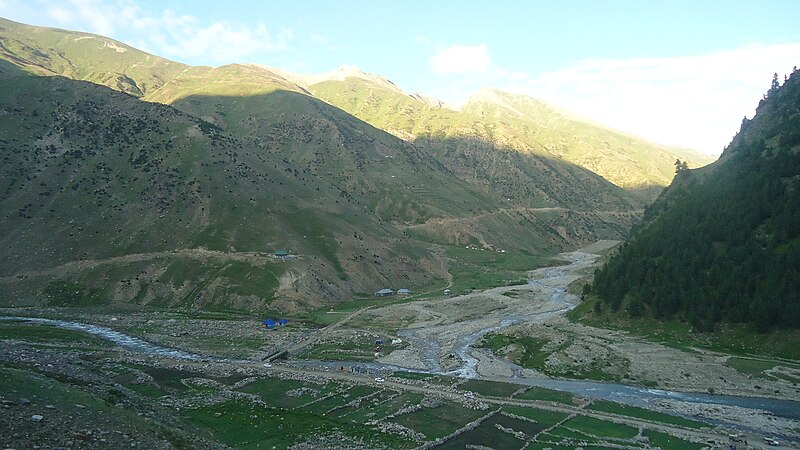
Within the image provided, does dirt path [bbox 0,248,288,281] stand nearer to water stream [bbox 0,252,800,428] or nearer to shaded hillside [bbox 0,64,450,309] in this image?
shaded hillside [bbox 0,64,450,309]

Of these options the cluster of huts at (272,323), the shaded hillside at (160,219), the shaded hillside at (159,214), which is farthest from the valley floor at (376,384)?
the shaded hillside at (159,214)

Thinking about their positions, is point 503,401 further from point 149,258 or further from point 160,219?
point 160,219

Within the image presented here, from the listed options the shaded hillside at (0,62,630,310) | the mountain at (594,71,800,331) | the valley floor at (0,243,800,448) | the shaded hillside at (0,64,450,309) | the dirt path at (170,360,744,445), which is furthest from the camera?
the shaded hillside at (0,64,450,309)

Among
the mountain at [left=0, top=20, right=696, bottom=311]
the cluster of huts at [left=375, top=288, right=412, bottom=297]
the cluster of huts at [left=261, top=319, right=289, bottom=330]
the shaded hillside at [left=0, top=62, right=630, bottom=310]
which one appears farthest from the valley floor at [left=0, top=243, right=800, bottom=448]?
the cluster of huts at [left=375, top=288, right=412, bottom=297]

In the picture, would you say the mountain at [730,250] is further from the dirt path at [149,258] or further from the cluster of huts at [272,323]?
the dirt path at [149,258]

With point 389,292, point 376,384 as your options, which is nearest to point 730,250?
point 376,384

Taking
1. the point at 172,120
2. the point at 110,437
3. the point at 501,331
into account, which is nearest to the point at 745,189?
the point at 501,331

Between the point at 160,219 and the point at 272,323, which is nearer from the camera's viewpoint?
the point at 272,323

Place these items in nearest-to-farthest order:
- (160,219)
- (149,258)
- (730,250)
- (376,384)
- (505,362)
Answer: (376,384) → (505,362) → (730,250) → (149,258) → (160,219)

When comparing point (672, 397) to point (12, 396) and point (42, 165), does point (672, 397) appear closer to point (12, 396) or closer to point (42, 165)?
point (12, 396)
